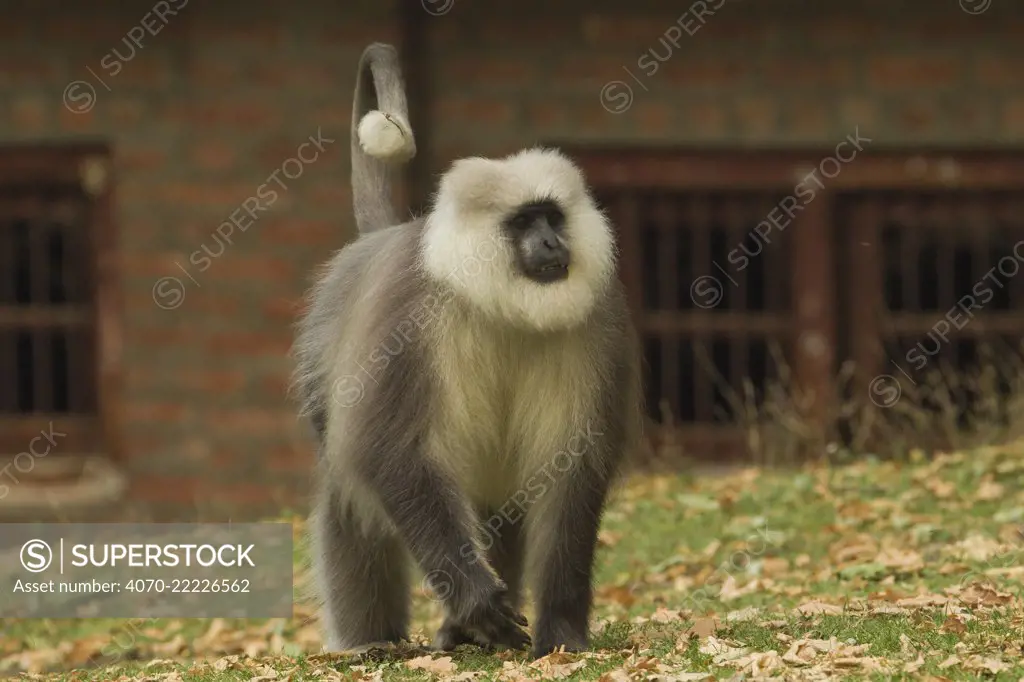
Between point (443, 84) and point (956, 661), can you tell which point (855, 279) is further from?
point (956, 661)

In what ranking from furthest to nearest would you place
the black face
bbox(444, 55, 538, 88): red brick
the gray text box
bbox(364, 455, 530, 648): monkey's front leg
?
bbox(444, 55, 538, 88): red brick
the gray text box
bbox(364, 455, 530, 648): monkey's front leg
the black face

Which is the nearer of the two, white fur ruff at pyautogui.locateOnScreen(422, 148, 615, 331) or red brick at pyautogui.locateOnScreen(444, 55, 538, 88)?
white fur ruff at pyautogui.locateOnScreen(422, 148, 615, 331)

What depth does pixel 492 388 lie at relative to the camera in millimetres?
5578

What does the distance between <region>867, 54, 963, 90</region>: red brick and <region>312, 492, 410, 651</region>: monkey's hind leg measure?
6055 millimetres

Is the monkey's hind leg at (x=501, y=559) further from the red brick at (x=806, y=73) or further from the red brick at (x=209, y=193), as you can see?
the red brick at (x=806, y=73)

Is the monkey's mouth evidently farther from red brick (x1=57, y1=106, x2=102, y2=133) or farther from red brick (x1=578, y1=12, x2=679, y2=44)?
red brick (x1=57, y1=106, x2=102, y2=133)

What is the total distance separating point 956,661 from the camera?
17.1 feet

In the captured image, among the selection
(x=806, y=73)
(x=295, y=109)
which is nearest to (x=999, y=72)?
(x=806, y=73)

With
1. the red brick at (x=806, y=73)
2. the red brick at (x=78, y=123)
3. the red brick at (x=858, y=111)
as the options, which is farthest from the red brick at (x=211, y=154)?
the red brick at (x=858, y=111)

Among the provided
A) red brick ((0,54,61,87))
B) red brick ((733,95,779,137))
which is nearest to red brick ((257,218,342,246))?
red brick ((0,54,61,87))

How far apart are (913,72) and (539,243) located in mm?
6572

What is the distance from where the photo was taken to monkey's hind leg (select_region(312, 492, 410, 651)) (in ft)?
20.6

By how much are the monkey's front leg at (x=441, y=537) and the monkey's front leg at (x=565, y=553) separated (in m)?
0.19

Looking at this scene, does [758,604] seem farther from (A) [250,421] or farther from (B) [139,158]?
(B) [139,158]
